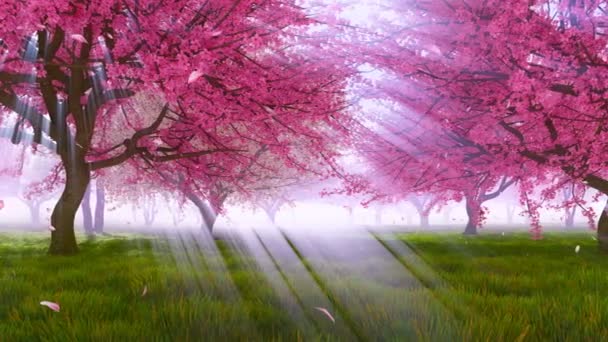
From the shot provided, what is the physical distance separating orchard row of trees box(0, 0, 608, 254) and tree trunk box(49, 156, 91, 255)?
3 centimetres

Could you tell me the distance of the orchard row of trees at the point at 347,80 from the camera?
5977 mm

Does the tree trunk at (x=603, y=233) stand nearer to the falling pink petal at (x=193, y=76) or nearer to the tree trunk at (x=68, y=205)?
the falling pink petal at (x=193, y=76)

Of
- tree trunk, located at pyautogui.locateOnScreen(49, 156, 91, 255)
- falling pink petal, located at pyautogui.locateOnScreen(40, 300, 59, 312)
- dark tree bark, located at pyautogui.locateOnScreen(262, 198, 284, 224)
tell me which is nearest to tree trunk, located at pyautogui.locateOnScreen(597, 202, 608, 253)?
falling pink petal, located at pyautogui.locateOnScreen(40, 300, 59, 312)

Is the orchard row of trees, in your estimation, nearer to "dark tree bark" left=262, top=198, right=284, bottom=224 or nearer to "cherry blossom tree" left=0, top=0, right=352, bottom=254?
"cherry blossom tree" left=0, top=0, right=352, bottom=254

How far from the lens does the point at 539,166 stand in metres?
9.07

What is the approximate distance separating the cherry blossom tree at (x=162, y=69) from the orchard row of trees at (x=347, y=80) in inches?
1.3

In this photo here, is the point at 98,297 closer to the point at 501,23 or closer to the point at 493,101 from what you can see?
the point at 501,23

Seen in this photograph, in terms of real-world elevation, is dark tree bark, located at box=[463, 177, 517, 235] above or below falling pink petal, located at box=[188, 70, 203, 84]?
below

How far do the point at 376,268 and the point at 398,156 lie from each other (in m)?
4.10

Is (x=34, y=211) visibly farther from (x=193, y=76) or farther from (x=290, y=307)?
(x=290, y=307)

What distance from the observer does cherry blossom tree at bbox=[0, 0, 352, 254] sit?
5512mm

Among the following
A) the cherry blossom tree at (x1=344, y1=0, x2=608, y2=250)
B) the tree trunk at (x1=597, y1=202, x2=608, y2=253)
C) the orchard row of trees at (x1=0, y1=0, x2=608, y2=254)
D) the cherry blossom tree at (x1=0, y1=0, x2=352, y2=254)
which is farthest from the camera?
the tree trunk at (x1=597, y1=202, x2=608, y2=253)

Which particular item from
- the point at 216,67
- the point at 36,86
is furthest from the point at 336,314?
the point at 36,86

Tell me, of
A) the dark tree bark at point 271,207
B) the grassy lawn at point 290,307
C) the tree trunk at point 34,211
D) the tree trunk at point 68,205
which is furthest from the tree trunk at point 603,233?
the tree trunk at point 34,211
